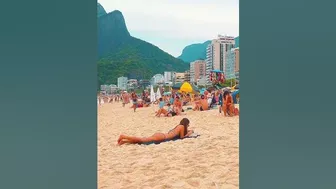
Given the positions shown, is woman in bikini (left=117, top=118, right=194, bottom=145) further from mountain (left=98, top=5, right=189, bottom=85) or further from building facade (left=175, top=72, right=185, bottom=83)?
mountain (left=98, top=5, right=189, bottom=85)

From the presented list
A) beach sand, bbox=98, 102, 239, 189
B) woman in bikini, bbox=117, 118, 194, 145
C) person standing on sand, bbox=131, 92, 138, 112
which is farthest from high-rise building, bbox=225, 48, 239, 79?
person standing on sand, bbox=131, 92, 138, 112

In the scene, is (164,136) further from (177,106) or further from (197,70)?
(197,70)

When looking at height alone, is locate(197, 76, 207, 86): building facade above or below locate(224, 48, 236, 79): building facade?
below

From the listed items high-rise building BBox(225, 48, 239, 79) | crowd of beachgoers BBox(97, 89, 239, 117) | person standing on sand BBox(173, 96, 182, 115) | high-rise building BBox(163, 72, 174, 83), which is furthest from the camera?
person standing on sand BBox(173, 96, 182, 115)
